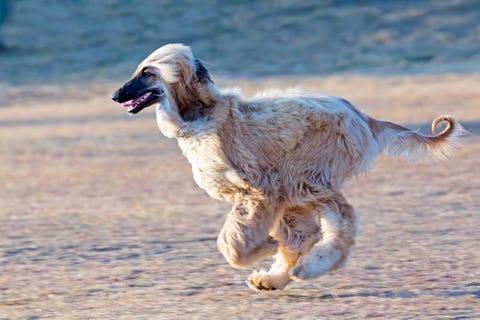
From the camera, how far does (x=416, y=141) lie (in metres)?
6.34

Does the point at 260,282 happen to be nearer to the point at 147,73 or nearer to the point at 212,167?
the point at 212,167

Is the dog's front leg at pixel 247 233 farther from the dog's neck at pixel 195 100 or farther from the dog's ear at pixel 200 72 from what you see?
the dog's ear at pixel 200 72

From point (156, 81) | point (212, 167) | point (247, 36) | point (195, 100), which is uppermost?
point (247, 36)

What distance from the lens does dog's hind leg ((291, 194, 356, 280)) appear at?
5664mm

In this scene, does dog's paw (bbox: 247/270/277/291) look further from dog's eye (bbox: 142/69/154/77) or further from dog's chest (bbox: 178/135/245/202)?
dog's eye (bbox: 142/69/154/77)

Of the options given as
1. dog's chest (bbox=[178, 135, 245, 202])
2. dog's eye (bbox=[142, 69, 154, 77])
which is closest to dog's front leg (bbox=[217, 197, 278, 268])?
dog's chest (bbox=[178, 135, 245, 202])

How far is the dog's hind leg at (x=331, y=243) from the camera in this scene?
566 cm

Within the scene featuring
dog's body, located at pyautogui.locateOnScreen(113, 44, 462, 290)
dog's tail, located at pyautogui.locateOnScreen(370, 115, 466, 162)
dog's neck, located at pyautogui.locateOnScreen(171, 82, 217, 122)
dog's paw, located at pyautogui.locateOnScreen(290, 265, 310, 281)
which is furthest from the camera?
dog's tail, located at pyautogui.locateOnScreen(370, 115, 466, 162)

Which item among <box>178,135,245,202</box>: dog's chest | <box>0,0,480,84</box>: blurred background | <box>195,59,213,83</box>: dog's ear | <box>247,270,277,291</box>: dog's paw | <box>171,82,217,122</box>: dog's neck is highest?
<box>0,0,480,84</box>: blurred background

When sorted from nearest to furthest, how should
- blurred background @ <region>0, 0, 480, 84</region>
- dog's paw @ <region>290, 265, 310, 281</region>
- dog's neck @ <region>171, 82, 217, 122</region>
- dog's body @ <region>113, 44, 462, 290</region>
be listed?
dog's paw @ <region>290, 265, 310, 281</region>, dog's body @ <region>113, 44, 462, 290</region>, dog's neck @ <region>171, 82, 217, 122</region>, blurred background @ <region>0, 0, 480, 84</region>

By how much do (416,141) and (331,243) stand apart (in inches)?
39.5

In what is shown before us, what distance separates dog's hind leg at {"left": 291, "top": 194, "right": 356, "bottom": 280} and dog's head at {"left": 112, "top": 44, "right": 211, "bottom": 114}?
1.12 meters

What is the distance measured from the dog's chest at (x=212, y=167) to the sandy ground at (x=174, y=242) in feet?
2.15

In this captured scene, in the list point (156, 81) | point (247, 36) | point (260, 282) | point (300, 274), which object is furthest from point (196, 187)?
point (247, 36)
